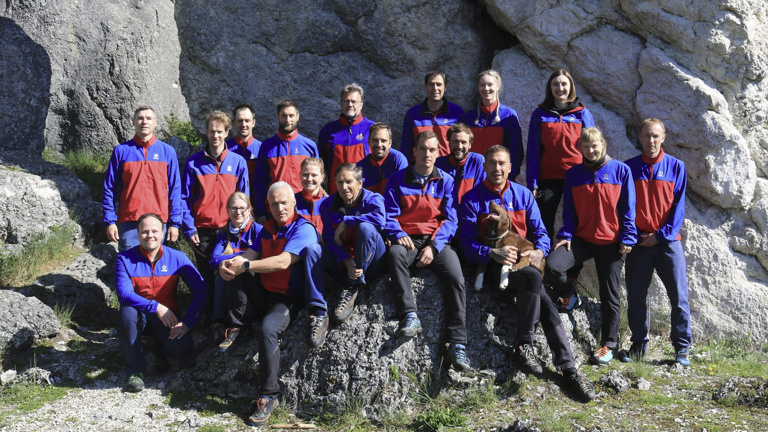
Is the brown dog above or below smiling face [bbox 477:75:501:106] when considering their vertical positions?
below

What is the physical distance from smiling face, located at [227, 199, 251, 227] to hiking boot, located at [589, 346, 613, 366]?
3500 millimetres

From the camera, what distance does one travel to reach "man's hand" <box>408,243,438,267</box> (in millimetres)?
6082

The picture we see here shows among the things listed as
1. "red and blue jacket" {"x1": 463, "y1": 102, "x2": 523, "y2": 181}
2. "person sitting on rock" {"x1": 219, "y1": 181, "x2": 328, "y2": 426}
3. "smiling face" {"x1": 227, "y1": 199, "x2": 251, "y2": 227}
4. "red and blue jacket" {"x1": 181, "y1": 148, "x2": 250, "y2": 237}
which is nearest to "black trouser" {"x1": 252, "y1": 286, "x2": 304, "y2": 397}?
"person sitting on rock" {"x1": 219, "y1": 181, "x2": 328, "y2": 426}

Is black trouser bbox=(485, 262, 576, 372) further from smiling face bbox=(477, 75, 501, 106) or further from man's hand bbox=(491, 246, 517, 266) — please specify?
smiling face bbox=(477, 75, 501, 106)

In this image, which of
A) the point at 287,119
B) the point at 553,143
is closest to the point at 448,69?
the point at 553,143

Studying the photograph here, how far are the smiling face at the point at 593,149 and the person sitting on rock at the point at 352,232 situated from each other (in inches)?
76.6

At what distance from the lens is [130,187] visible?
7.14 metres

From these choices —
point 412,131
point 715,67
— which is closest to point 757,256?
point 715,67

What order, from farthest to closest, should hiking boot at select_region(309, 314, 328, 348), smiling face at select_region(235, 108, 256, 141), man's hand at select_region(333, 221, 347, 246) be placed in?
smiling face at select_region(235, 108, 256, 141)
man's hand at select_region(333, 221, 347, 246)
hiking boot at select_region(309, 314, 328, 348)

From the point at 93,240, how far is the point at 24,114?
6.96 ft

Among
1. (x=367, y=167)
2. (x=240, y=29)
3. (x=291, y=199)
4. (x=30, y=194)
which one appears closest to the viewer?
(x=291, y=199)

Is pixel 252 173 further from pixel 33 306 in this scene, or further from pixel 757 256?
pixel 757 256

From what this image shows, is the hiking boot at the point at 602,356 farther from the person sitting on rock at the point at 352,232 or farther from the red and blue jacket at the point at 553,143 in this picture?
the person sitting on rock at the point at 352,232

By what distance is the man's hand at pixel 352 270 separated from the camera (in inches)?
241
